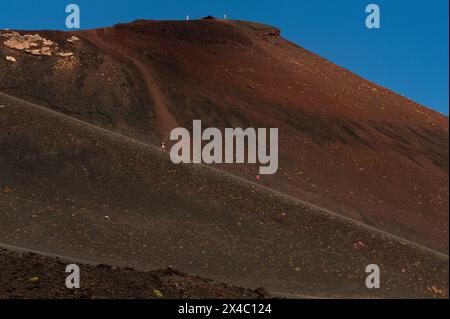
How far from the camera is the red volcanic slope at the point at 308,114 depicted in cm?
2055

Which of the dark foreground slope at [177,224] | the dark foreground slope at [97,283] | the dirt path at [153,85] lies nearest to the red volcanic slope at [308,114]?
the dirt path at [153,85]

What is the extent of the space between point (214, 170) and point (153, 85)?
31.3 ft

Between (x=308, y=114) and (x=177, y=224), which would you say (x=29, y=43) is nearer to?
(x=308, y=114)

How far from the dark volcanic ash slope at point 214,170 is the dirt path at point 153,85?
0.10 meters

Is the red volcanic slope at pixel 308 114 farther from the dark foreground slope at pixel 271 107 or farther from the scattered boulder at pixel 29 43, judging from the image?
the scattered boulder at pixel 29 43

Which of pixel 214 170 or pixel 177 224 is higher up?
pixel 214 170

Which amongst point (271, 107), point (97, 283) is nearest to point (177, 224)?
point (97, 283)

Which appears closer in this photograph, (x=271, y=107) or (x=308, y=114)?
(x=308, y=114)

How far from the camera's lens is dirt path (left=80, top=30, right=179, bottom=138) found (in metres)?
24.3

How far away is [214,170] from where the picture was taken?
19562mm

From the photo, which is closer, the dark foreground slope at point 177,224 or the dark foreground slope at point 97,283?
the dark foreground slope at point 97,283

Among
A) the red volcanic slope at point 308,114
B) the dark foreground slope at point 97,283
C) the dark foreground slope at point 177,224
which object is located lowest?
the dark foreground slope at point 97,283

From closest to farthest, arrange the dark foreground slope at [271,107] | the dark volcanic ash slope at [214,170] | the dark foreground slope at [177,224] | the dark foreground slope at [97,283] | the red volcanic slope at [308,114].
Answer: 1. the dark foreground slope at [97,283]
2. the dark foreground slope at [177,224]
3. the dark volcanic ash slope at [214,170]
4. the red volcanic slope at [308,114]
5. the dark foreground slope at [271,107]

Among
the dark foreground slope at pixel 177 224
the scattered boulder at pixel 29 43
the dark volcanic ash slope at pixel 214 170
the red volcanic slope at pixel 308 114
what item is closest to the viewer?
the dark foreground slope at pixel 177 224
